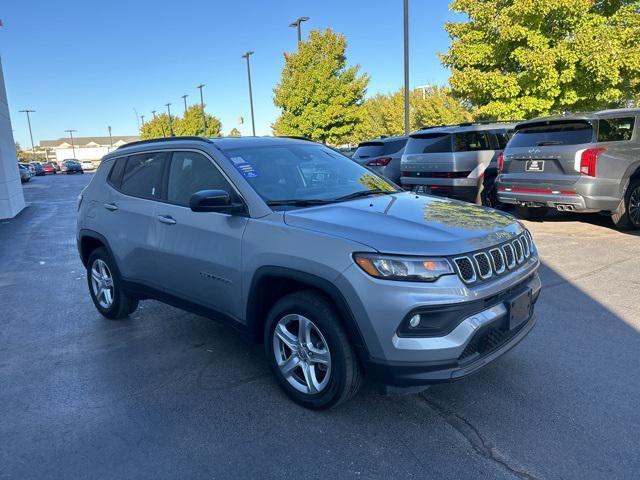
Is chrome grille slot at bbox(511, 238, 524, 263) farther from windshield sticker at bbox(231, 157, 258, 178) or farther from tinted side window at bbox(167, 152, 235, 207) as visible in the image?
tinted side window at bbox(167, 152, 235, 207)

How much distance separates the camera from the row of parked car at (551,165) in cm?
775

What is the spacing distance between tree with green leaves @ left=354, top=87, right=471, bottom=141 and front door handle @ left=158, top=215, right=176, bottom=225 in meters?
27.9

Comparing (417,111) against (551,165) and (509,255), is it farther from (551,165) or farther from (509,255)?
(509,255)

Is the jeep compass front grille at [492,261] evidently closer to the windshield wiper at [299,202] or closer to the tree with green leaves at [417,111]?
the windshield wiper at [299,202]

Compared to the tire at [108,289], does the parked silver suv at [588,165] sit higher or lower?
higher

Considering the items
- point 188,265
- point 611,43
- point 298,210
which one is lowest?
point 188,265

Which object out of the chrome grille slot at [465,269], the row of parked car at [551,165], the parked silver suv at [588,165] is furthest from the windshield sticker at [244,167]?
the parked silver suv at [588,165]

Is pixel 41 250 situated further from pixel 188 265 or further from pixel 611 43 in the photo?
pixel 611 43

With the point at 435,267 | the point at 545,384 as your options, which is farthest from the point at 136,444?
the point at 545,384

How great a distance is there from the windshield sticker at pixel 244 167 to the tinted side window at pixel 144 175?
920 mm

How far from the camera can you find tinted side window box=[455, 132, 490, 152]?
10.3 m

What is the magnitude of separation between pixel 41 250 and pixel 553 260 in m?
8.51

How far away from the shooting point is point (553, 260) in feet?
22.2

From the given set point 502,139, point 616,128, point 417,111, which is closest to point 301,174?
point 616,128
